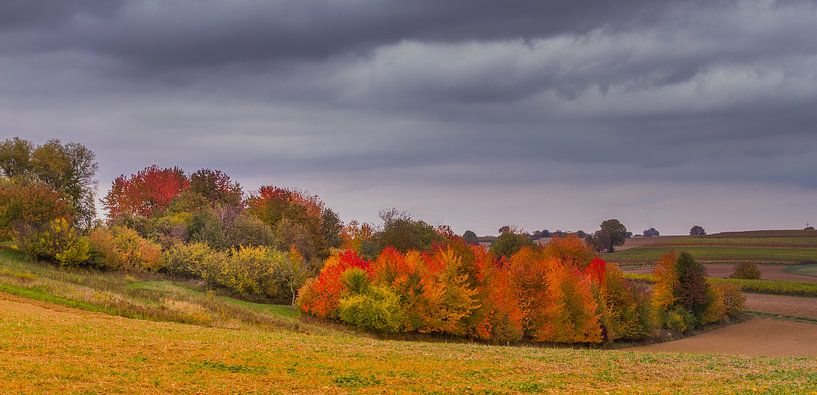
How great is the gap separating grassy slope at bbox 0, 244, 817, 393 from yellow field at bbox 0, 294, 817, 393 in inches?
1.6

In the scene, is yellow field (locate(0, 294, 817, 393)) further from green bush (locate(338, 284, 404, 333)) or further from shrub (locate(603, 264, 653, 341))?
shrub (locate(603, 264, 653, 341))

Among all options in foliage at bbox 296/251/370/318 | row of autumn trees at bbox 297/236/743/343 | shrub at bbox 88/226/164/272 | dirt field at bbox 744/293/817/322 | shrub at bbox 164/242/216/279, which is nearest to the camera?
row of autumn trees at bbox 297/236/743/343

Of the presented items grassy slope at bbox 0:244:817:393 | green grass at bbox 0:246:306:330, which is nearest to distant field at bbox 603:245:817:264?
green grass at bbox 0:246:306:330

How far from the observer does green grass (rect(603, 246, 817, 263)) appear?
13688 centimetres

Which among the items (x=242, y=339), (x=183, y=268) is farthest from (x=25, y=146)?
(x=242, y=339)

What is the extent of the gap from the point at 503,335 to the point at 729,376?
42.0 metres

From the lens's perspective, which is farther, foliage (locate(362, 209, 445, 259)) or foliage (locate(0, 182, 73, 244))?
foliage (locate(362, 209, 445, 259))

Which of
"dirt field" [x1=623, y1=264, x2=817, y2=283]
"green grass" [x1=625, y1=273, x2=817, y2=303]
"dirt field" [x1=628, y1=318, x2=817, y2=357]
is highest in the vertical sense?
"dirt field" [x1=623, y1=264, x2=817, y2=283]

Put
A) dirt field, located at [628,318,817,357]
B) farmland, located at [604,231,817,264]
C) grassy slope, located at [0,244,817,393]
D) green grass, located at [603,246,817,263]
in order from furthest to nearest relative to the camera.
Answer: farmland, located at [604,231,817,264] → green grass, located at [603,246,817,263] → dirt field, located at [628,318,817,357] → grassy slope, located at [0,244,817,393]

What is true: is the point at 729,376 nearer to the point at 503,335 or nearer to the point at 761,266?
the point at 503,335

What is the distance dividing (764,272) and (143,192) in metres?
118

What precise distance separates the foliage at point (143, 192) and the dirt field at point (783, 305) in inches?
4004

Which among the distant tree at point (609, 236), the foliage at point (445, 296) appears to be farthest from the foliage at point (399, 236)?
the distant tree at point (609, 236)

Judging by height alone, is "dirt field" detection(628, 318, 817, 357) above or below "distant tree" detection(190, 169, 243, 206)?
below
